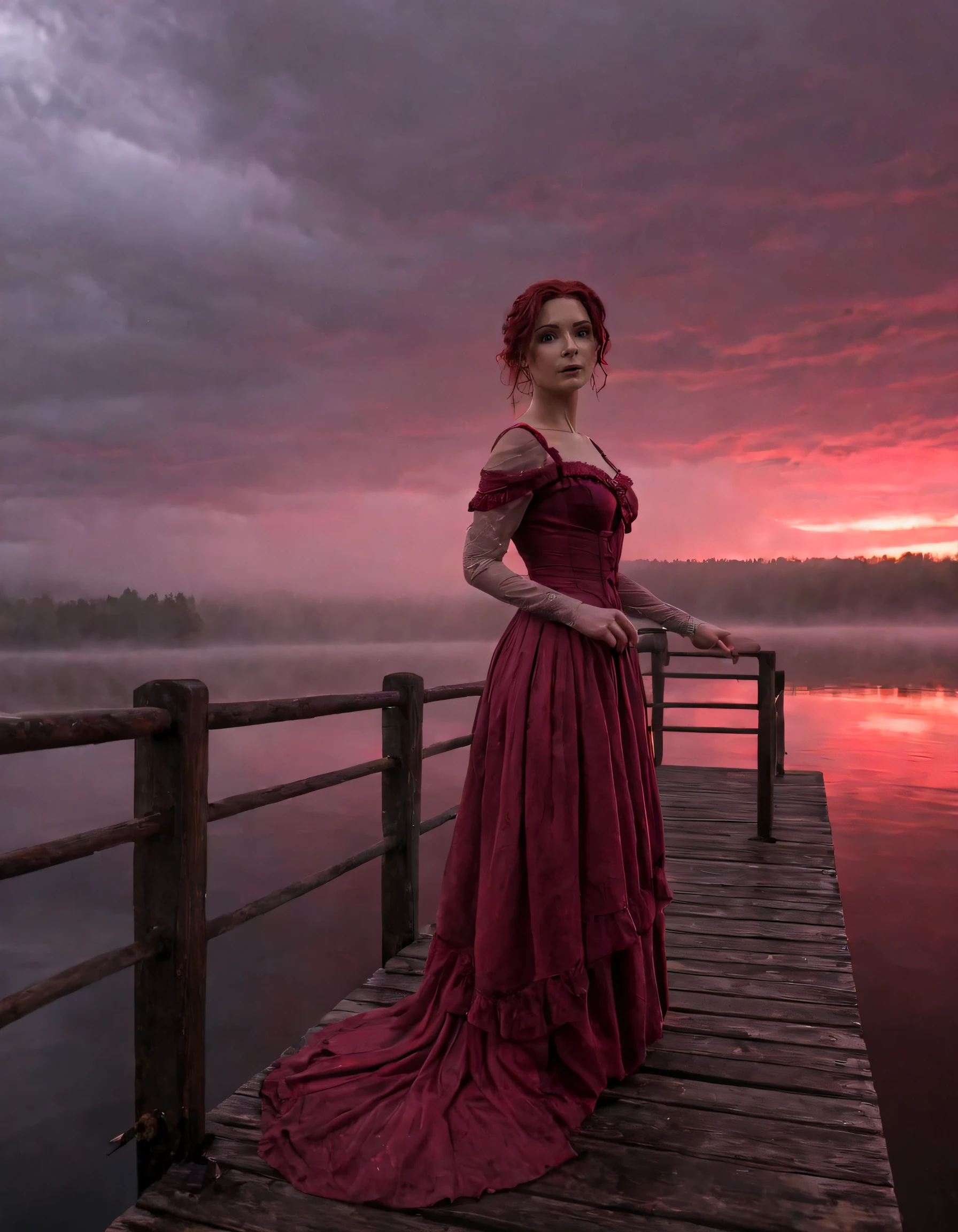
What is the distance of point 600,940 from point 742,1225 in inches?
20.4

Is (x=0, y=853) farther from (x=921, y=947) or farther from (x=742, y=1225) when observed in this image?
(x=921, y=947)

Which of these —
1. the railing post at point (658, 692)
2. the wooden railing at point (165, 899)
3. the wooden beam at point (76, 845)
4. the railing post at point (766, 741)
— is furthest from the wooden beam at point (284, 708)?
the railing post at point (658, 692)

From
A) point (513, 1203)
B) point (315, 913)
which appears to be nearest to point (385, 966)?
point (513, 1203)

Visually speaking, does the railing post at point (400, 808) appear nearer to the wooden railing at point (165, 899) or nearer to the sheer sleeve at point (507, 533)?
the wooden railing at point (165, 899)

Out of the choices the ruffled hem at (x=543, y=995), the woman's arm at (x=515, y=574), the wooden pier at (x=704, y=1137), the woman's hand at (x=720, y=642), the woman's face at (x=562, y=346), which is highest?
the woman's face at (x=562, y=346)

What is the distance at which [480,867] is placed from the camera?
173 centimetres

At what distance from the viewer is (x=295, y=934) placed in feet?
28.3

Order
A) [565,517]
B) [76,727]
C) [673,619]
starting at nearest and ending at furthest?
[76,727], [565,517], [673,619]

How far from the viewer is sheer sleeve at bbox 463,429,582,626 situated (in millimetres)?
1648

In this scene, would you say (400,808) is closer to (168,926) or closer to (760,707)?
(168,926)

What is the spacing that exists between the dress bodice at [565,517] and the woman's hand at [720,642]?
13.6 inches

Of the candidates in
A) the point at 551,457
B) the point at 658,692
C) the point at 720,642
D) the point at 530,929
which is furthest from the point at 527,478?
the point at 658,692

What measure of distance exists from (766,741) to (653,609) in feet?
7.63

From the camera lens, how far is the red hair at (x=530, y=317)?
1.76 m
